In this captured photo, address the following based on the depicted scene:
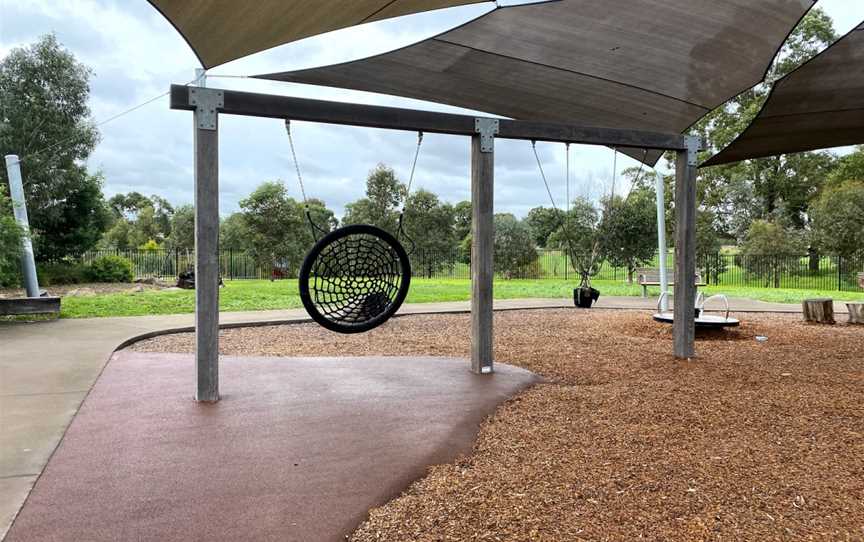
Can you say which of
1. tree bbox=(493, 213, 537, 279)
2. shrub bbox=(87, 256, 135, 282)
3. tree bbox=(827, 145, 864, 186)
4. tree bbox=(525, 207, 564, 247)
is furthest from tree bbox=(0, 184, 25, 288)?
tree bbox=(827, 145, 864, 186)

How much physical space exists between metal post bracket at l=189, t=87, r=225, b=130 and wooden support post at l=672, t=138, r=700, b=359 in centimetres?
416

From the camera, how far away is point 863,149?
65.2 feet

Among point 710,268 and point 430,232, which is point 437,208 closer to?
point 430,232

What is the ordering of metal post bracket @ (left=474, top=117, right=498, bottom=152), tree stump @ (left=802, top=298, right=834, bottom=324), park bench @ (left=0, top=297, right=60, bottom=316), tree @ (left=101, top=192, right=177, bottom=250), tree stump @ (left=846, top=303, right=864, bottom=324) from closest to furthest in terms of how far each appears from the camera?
1. metal post bracket @ (left=474, top=117, right=498, bottom=152)
2. park bench @ (left=0, top=297, right=60, bottom=316)
3. tree stump @ (left=846, top=303, right=864, bottom=324)
4. tree stump @ (left=802, top=298, right=834, bottom=324)
5. tree @ (left=101, top=192, right=177, bottom=250)

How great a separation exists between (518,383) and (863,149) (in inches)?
844

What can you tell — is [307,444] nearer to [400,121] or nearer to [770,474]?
[770,474]

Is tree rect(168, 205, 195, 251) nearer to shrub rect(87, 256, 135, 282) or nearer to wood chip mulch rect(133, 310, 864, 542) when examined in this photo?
shrub rect(87, 256, 135, 282)

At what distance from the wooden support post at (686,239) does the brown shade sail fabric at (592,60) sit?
708 millimetres

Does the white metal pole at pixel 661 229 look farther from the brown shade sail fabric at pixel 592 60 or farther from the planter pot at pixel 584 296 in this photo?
the brown shade sail fabric at pixel 592 60

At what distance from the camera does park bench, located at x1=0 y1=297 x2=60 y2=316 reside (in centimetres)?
759

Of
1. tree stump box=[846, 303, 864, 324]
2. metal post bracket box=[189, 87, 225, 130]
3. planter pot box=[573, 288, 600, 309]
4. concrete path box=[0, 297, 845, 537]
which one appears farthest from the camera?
tree stump box=[846, 303, 864, 324]

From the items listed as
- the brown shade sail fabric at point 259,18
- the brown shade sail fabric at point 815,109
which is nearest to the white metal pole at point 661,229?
the brown shade sail fabric at point 815,109

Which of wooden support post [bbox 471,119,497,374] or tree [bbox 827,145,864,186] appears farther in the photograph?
tree [bbox 827,145,864,186]

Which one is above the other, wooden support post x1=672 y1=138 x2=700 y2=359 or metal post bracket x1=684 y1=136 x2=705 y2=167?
metal post bracket x1=684 y1=136 x2=705 y2=167
